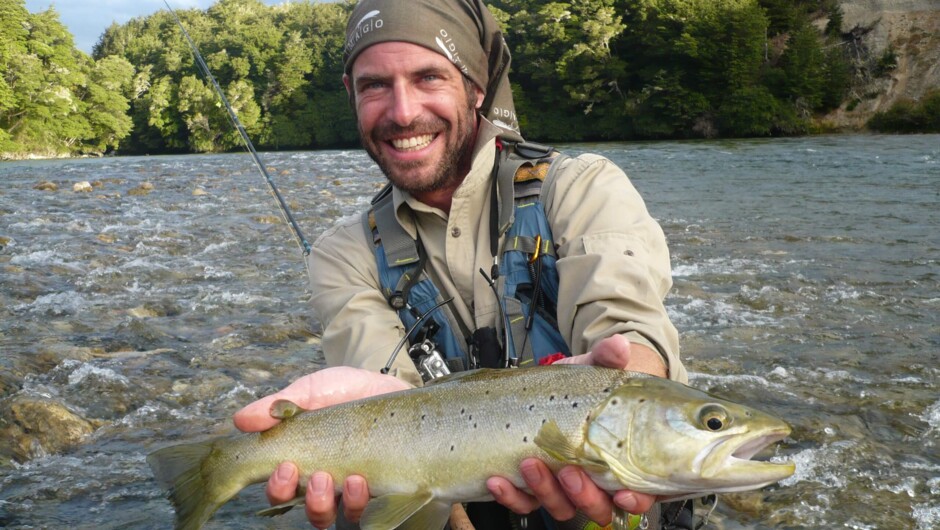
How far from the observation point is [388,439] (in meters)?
2.49

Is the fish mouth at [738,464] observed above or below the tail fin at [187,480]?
above

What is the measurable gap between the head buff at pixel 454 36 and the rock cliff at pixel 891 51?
118 ft

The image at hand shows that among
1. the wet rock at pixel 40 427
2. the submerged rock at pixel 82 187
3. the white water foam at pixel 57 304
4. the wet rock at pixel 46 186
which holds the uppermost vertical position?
the wet rock at pixel 46 186

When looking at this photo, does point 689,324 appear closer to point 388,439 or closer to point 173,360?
point 173,360

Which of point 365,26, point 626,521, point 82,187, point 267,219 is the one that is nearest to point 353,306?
point 365,26

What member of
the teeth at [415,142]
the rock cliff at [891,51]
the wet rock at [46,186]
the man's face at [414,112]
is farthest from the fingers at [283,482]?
the rock cliff at [891,51]

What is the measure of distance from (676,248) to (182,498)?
351 inches

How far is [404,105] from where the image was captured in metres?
3.15

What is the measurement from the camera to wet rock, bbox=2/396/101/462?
15.8 ft

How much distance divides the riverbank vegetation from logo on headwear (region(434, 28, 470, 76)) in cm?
3660

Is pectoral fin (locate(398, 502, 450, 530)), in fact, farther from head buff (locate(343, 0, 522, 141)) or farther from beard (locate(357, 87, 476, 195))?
head buff (locate(343, 0, 522, 141))

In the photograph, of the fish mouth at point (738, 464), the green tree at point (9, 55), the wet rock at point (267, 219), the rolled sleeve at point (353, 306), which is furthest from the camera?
the green tree at point (9, 55)

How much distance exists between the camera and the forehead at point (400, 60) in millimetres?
3182

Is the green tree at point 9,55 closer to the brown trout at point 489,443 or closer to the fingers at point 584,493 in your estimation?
the brown trout at point 489,443
